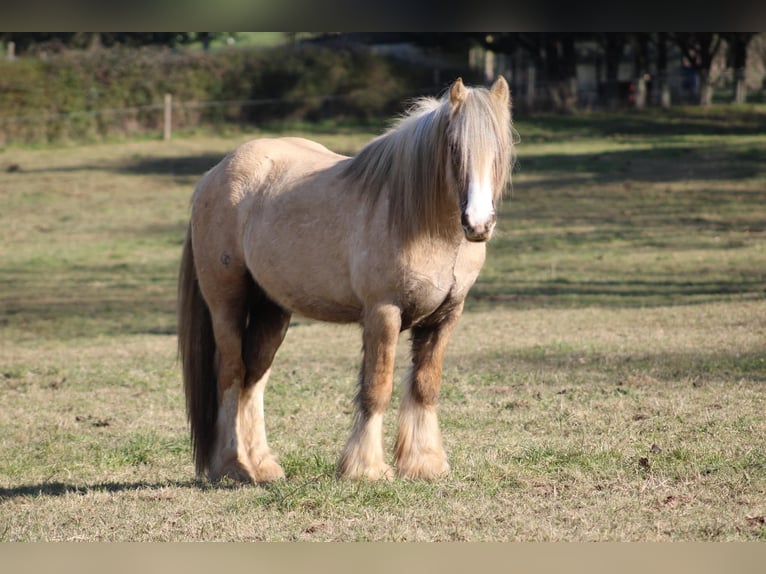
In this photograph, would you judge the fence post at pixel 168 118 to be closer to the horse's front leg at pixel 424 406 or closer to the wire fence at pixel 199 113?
the wire fence at pixel 199 113

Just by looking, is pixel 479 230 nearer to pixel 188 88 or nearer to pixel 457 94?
pixel 457 94

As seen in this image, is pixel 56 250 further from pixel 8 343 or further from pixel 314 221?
pixel 314 221

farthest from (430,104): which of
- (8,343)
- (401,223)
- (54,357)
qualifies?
(8,343)

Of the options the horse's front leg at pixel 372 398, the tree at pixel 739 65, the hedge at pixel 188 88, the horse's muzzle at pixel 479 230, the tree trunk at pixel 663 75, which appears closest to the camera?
the horse's muzzle at pixel 479 230

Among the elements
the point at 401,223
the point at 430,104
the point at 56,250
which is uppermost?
the point at 430,104

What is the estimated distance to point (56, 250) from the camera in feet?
63.9

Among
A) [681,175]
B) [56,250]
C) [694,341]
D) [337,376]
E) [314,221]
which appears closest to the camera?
[314,221]

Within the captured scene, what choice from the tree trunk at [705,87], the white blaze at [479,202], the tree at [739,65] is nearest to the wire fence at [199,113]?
the tree trunk at [705,87]

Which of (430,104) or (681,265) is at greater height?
→ (430,104)

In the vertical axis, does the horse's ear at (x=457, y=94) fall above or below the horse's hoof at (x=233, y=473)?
above

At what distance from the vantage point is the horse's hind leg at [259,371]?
6.02m

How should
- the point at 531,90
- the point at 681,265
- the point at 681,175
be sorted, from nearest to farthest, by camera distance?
1. the point at 681,265
2. the point at 681,175
3. the point at 531,90

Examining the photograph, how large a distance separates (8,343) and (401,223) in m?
8.71

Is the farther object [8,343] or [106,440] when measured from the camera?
[8,343]
